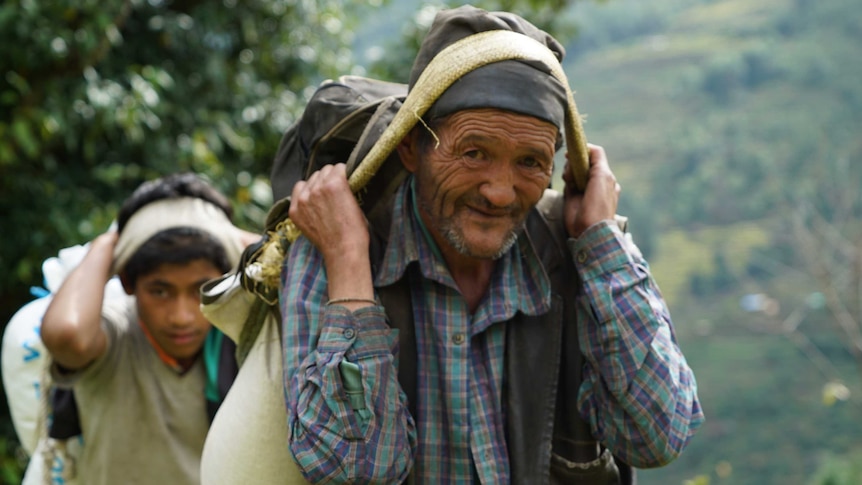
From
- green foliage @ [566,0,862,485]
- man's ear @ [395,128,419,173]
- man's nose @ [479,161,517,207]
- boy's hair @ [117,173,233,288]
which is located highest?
green foliage @ [566,0,862,485]

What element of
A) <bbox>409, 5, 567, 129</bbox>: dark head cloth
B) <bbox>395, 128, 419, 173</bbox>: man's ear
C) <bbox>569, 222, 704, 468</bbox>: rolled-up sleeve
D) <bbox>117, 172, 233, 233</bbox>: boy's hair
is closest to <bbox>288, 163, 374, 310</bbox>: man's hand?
<bbox>395, 128, 419, 173</bbox>: man's ear

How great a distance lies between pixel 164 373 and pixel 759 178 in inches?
770

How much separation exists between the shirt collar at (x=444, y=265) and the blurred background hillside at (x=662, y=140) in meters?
2.15

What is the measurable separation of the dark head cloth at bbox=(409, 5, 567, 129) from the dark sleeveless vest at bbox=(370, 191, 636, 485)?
342mm

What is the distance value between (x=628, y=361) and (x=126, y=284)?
71.4 inches

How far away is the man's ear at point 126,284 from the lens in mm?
3396

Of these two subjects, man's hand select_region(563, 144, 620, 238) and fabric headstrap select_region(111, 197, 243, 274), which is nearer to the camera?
man's hand select_region(563, 144, 620, 238)

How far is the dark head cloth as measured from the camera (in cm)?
217

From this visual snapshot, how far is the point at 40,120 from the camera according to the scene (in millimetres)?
5137

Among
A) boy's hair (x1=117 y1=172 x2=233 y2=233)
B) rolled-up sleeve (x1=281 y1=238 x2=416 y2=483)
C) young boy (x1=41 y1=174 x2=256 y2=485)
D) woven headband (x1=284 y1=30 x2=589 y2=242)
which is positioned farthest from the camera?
boy's hair (x1=117 y1=172 x2=233 y2=233)

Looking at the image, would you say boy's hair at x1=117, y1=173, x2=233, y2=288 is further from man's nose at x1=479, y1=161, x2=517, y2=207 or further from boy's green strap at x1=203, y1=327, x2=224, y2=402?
man's nose at x1=479, y1=161, x2=517, y2=207

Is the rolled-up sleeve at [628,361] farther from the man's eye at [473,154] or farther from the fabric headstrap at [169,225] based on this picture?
the fabric headstrap at [169,225]

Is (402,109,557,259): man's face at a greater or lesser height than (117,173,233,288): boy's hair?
lesser

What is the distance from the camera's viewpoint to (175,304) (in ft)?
10.9
